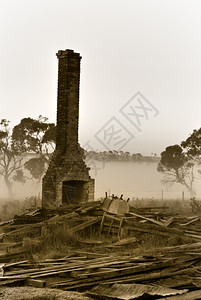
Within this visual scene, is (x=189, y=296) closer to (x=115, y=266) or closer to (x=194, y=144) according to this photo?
(x=115, y=266)

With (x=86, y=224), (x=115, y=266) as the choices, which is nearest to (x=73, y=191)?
(x=86, y=224)

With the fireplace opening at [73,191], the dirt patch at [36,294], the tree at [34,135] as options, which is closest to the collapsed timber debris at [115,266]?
the dirt patch at [36,294]

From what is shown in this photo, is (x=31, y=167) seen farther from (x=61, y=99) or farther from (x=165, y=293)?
(x=165, y=293)

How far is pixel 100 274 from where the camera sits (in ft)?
22.7

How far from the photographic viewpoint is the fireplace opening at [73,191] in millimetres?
16703

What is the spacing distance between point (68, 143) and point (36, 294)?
1083 centimetres

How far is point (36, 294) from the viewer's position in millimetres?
5906

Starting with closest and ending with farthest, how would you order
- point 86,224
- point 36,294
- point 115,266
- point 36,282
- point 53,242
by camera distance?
point 36,294, point 36,282, point 115,266, point 53,242, point 86,224

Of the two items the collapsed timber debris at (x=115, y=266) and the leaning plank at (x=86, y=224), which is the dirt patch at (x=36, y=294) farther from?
the leaning plank at (x=86, y=224)

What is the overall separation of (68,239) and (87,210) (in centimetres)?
242

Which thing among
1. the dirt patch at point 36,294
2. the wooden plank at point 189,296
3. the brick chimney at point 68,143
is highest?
the brick chimney at point 68,143

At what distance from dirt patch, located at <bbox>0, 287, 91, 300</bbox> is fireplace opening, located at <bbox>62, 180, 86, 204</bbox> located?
34.2 feet

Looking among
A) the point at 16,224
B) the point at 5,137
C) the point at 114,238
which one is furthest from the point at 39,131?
the point at 114,238

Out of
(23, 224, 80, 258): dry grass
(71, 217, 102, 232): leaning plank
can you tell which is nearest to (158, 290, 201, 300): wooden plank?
(23, 224, 80, 258): dry grass
